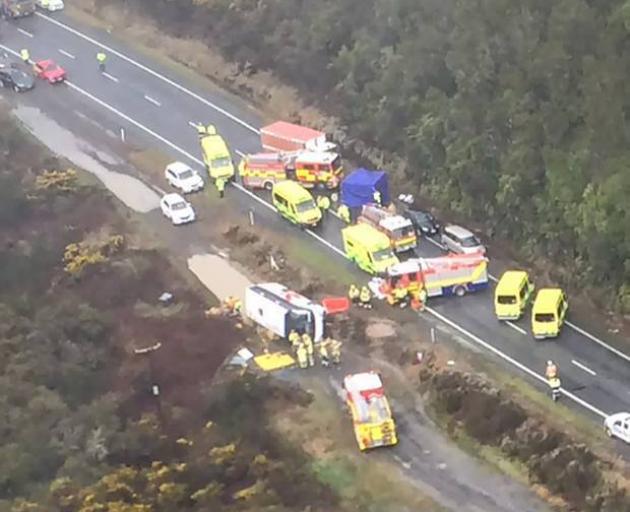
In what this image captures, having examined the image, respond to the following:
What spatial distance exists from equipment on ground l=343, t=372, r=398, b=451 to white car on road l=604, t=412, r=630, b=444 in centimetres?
729

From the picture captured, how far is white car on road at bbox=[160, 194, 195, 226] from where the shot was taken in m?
58.2

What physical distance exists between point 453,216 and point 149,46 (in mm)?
28488

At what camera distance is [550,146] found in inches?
1994

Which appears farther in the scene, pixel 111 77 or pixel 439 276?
pixel 111 77

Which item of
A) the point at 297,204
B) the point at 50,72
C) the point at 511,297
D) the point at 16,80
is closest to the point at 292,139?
the point at 297,204

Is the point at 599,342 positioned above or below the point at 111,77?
above

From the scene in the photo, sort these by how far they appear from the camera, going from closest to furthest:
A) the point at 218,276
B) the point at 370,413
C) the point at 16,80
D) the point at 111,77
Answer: the point at 370,413 < the point at 218,276 < the point at 16,80 < the point at 111,77

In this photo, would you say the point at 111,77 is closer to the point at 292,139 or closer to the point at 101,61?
the point at 101,61

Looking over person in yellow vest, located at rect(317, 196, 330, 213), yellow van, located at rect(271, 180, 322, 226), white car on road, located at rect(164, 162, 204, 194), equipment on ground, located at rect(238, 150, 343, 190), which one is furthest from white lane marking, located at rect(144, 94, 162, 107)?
person in yellow vest, located at rect(317, 196, 330, 213)

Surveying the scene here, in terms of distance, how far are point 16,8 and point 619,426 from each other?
55081 mm

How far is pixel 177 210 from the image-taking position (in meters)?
58.3

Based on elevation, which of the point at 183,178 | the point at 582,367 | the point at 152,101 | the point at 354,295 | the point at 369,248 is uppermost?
the point at 582,367

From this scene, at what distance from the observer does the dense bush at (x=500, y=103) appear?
156 feet

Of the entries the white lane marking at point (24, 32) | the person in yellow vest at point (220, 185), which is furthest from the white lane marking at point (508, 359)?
the white lane marking at point (24, 32)
